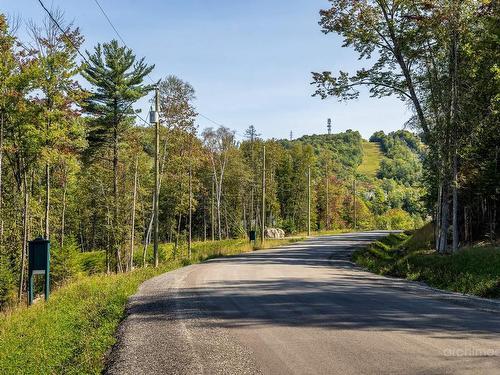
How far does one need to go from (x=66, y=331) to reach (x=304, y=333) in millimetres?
5076

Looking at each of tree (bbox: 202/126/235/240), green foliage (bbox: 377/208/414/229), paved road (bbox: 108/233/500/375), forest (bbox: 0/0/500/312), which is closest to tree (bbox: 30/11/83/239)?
forest (bbox: 0/0/500/312)

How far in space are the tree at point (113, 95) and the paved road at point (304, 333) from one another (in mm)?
23968

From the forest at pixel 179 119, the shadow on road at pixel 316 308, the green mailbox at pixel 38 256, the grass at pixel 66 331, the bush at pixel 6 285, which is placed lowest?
the bush at pixel 6 285

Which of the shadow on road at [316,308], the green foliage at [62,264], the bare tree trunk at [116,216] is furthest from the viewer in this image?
the bare tree trunk at [116,216]

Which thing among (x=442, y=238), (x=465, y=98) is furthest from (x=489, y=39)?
(x=442, y=238)

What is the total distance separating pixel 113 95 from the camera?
111 ft

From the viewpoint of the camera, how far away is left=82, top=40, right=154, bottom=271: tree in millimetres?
33656

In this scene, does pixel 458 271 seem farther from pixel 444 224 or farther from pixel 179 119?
pixel 179 119

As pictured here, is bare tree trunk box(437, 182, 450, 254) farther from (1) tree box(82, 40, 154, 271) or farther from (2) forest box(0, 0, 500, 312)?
(1) tree box(82, 40, 154, 271)

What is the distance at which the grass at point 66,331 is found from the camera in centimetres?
683

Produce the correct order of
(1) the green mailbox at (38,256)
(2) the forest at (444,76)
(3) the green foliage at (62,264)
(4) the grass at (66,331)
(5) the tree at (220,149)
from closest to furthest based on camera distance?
(4) the grass at (66,331)
(1) the green mailbox at (38,256)
(2) the forest at (444,76)
(3) the green foliage at (62,264)
(5) the tree at (220,149)

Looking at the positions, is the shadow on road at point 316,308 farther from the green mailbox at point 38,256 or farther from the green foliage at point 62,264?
the green foliage at point 62,264

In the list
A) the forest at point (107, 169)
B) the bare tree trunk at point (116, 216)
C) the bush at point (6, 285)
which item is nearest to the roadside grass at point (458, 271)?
the forest at point (107, 169)

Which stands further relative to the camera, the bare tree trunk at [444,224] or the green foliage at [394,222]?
the green foliage at [394,222]
